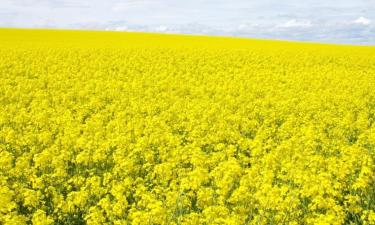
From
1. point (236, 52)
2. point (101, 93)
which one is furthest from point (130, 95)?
point (236, 52)

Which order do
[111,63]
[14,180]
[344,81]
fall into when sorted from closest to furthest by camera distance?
[14,180] < [344,81] < [111,63]

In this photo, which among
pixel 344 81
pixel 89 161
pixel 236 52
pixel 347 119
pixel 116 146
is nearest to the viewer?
pixel 89 161

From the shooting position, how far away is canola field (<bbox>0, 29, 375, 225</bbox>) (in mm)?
7406

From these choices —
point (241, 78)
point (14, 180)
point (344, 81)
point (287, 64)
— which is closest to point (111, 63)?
point (241, 78)

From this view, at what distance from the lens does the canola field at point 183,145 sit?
24.3 feet

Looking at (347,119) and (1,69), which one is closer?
(347,119)

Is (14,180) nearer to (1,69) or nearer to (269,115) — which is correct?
(269,115)

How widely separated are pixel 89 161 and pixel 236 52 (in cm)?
2685

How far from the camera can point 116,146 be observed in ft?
37.5

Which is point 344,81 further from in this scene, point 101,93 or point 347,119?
point 101,93

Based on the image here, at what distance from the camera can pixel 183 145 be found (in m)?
12.1

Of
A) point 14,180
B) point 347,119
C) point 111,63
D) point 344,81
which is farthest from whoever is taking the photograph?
point 111,63

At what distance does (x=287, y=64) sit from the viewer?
100 ft

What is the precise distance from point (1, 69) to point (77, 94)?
8018 millimetres
